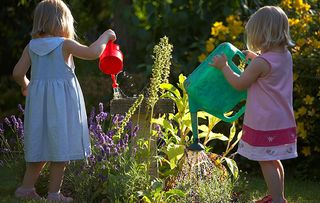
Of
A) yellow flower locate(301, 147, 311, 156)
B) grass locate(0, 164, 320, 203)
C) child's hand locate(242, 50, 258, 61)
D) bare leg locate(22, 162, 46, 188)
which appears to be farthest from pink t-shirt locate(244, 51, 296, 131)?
yellow flower locate(301, 147, 311, 156)

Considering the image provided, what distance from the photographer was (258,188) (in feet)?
17.9

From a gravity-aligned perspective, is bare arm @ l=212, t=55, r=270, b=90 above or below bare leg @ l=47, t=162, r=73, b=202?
above

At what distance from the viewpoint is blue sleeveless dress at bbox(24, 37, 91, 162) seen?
4453mm

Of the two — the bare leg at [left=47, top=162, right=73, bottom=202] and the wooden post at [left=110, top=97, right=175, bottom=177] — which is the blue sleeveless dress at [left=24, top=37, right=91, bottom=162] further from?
the wooden post at [left=110, top=97, right=175, bottom=177]

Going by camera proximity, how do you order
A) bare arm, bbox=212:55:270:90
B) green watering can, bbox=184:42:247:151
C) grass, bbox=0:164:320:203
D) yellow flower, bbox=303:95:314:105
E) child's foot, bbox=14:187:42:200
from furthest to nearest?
1. yellow flower, bbox=303:95:314:105
2. grass, bbox=0:164:320:203
3. child's foot, bbox=14:187:42:200
4. green watering can, bbox=184:42:247:151
5. bare arm, bbox=212:55:270:90

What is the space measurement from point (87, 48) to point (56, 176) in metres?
0.82

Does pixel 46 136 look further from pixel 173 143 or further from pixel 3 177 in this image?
pixel 3 177

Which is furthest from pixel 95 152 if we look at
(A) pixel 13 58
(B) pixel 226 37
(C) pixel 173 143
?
(A) pixel 13 58

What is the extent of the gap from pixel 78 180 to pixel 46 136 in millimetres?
340

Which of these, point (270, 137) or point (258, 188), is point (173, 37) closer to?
point (258, 188)

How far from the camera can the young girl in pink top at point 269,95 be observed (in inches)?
165

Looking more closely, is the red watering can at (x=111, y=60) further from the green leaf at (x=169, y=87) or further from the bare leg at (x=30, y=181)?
the bare leg at (x=30, y=181)

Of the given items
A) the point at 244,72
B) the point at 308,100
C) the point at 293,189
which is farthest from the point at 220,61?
the point at 308,100

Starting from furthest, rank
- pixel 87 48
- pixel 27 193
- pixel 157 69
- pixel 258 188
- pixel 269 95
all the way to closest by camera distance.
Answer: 1. pixel 258 188
2. pixel 27 193
3. pixel 87 48
4. pixel 157 69
5. pixel 269 95
